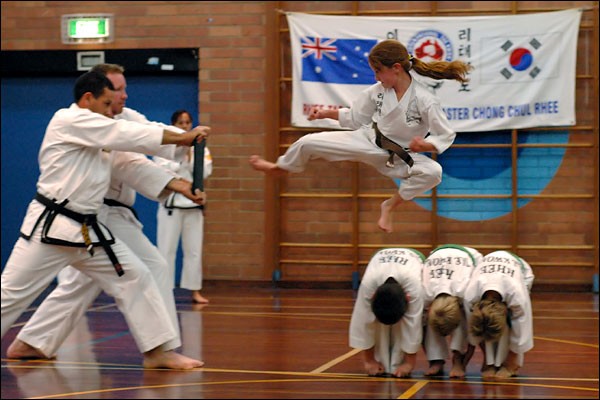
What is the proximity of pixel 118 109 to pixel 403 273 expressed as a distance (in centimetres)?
196

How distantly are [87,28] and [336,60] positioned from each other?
307 centimetres

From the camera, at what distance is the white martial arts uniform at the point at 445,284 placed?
619 centimetres

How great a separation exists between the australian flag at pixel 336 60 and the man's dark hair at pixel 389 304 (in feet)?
19.5

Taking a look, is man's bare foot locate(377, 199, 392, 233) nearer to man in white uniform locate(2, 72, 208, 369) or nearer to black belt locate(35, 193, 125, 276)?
man in white uniform locate(2, 72, 208, 369)

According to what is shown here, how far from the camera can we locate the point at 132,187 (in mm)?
6477

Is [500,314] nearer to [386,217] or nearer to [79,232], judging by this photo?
[386,217]

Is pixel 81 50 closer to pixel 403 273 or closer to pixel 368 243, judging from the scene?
pixel 368 243

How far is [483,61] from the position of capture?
463 inches

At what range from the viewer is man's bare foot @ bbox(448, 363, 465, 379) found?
6.24m

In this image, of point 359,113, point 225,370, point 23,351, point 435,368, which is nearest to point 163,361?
point 225,370

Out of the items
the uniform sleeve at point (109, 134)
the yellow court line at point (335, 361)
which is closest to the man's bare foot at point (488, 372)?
the yellow court line at point (335, 361)

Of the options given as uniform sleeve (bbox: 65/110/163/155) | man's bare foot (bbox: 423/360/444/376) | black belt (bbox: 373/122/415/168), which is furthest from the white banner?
black belt (bbox: 373/122/415/168)

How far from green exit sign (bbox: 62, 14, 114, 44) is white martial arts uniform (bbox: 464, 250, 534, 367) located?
741 cm

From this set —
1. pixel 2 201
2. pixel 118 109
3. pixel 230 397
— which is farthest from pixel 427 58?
pixel 230 397
